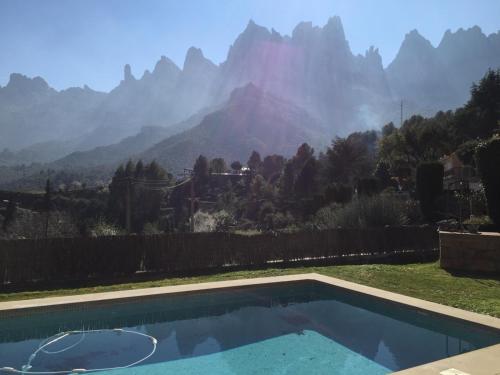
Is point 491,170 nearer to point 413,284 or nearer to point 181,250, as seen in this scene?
point 413,284

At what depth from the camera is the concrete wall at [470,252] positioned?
10.3 m

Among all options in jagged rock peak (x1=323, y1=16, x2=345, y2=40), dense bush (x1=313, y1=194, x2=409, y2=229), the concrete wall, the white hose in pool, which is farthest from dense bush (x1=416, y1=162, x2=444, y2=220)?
jagged rock peak (x1=323, y1=16, x2=345, y2=40)

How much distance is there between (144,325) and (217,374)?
2.31 m

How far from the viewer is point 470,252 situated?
10648mm

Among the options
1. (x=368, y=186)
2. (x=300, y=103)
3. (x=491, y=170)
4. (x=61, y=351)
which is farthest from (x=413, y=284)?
(x=300, y=103)

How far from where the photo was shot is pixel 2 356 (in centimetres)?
609

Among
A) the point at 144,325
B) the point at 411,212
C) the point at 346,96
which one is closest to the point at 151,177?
the point at 411,212

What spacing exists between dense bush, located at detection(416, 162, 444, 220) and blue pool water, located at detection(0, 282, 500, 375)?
484 inches

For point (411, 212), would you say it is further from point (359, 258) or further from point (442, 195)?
point (359, 258)

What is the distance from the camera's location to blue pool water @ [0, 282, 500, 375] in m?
5.84

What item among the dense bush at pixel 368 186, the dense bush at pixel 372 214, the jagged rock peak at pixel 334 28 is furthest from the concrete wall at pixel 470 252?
the jagged rock peak at pixel 334 28

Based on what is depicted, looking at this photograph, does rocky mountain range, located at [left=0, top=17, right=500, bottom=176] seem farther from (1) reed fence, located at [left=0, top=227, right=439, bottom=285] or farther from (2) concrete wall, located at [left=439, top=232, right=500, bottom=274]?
(2) concrete wall, located at [left=439, top=232, right=500, bottom=274]

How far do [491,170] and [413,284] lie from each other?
183 inches

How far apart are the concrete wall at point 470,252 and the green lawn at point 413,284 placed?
440 mm
